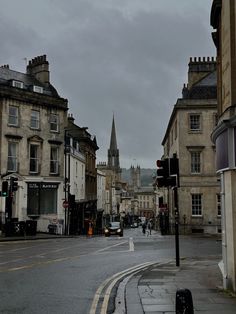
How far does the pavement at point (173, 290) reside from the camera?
8.72 meters

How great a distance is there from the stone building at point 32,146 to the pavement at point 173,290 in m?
25.1

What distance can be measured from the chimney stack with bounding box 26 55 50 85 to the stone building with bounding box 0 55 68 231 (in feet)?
5.18

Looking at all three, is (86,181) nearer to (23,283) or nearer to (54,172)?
(54,172)

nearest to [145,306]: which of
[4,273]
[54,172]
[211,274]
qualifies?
[211,274]

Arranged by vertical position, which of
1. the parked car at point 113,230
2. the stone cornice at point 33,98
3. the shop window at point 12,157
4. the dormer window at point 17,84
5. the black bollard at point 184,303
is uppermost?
the dormer window at point 17,84

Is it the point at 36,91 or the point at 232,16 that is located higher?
the point at 36,91

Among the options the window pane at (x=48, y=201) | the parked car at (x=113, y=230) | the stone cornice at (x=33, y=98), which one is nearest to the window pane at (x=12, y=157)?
the window pane at (x=48, y=201)

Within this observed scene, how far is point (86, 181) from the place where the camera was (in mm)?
61094

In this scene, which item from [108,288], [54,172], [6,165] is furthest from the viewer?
[54,172]

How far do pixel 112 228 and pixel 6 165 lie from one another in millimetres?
12305

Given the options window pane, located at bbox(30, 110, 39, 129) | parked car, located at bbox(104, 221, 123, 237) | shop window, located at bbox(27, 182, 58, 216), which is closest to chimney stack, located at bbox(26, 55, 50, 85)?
window pane, located at bbox(30, 110, 39, 129)

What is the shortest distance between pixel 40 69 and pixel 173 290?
135 ft

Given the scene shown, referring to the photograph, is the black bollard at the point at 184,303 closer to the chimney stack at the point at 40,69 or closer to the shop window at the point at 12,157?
the shop window at the point at 12,157

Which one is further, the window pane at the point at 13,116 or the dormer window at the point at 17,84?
the dormer window at the point at 17,84
